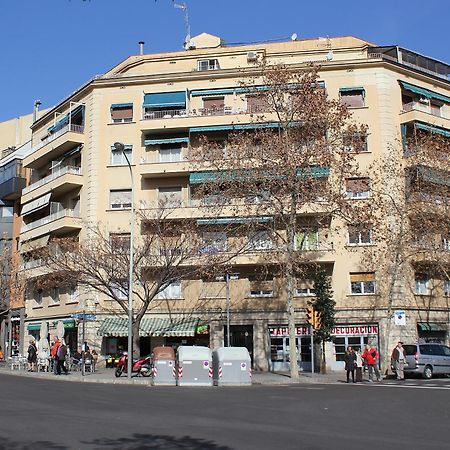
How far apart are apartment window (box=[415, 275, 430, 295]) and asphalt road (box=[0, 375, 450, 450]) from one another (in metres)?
18.1

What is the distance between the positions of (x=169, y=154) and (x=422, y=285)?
1673 cm

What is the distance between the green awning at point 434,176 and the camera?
32969 millimetres

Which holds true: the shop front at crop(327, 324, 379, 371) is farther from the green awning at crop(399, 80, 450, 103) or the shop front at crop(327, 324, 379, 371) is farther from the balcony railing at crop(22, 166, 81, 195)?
the balcony railing at crop(22, 166, 81, 195)

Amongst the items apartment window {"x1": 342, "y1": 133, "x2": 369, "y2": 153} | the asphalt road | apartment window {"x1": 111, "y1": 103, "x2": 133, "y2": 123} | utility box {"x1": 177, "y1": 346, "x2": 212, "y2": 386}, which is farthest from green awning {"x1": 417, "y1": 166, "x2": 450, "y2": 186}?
apartment window {"x1": 111, "y1": 103, "x2": 133, "y2": 123}

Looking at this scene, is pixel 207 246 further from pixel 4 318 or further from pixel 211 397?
pixel 4 318

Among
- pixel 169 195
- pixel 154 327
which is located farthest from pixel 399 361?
pixel 169 195

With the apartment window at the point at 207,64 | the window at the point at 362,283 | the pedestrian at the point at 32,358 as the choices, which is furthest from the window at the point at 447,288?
the pedestrian at the point at 32,358

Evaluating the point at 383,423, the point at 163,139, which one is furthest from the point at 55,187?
the point at 383,423

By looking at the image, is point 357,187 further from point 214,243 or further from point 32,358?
point 32,358

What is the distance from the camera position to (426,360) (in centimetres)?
2992

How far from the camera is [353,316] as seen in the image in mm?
36125

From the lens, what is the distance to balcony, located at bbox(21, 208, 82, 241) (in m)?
40.0

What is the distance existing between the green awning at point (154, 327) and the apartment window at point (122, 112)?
1231cm

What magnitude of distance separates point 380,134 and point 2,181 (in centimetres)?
3019
